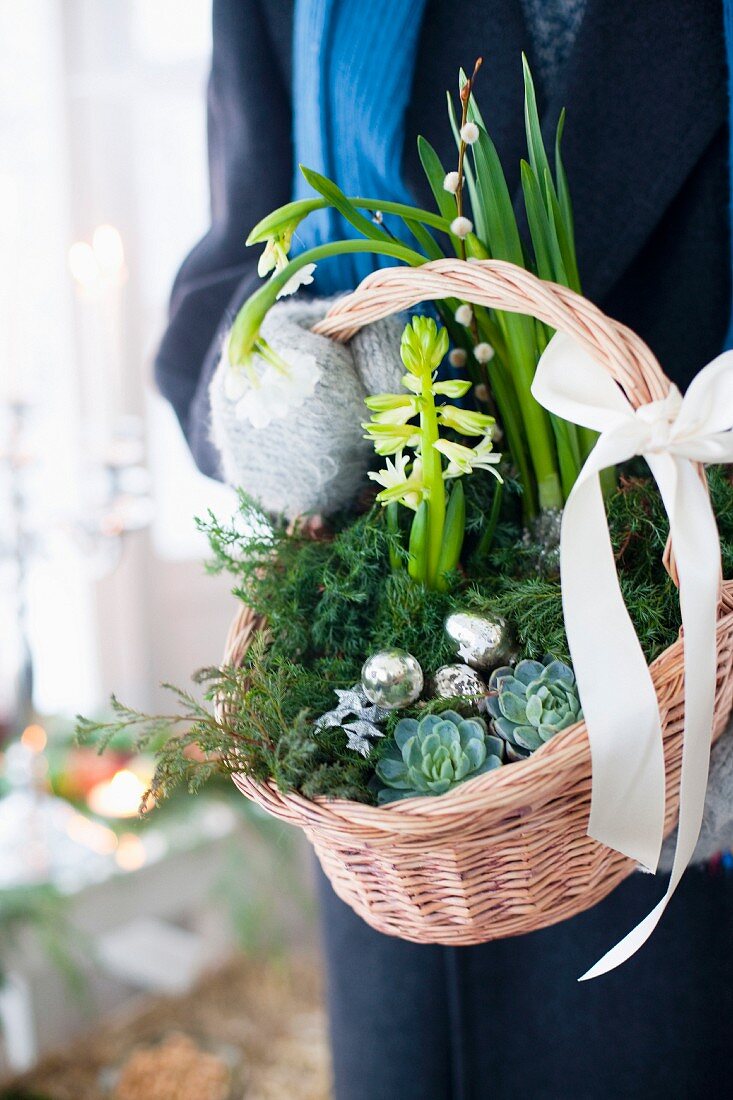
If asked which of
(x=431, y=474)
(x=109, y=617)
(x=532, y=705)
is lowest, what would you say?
(x=109, y=617)

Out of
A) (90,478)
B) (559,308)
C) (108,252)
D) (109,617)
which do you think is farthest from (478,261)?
(109,617)

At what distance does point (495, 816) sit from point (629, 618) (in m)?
0.10

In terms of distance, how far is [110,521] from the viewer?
94 centimetres

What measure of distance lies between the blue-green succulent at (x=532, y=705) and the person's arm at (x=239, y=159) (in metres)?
0.25

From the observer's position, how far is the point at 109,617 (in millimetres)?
1496

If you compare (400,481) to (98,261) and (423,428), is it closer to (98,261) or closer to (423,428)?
(423,428)

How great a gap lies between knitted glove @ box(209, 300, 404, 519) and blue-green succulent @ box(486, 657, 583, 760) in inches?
5.7

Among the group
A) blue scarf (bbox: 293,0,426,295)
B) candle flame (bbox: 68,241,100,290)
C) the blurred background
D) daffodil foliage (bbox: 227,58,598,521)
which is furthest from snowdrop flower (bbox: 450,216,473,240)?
candle flame (bbox: 68,241,100,290)

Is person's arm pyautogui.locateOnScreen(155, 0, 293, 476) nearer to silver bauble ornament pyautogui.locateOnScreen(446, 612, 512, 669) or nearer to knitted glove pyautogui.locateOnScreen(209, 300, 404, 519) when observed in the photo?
knitted glove pyautogui.locateOnScreen(209, 300, 404, 519)

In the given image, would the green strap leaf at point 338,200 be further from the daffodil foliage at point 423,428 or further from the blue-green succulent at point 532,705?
the blue-green succulent at point 532,705

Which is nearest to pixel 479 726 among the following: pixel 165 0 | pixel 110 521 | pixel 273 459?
pixel 273 459

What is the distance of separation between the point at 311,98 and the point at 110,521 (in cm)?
52

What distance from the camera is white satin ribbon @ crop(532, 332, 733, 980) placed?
378 mm

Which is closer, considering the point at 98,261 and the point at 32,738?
the point at 98,261
